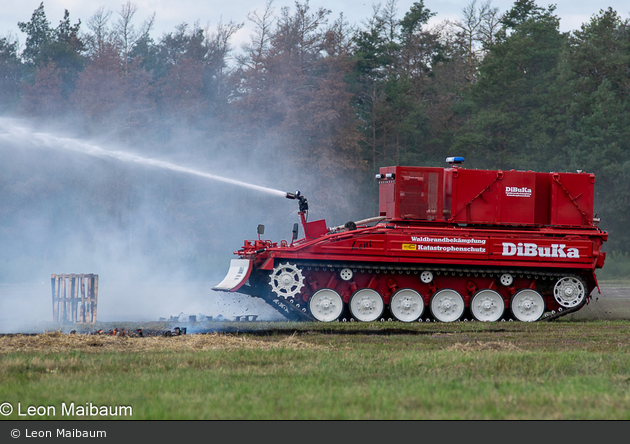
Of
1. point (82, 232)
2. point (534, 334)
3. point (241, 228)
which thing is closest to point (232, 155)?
point (241, 228)

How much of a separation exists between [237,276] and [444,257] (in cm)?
479

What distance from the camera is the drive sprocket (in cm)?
1689

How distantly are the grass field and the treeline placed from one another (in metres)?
30.2

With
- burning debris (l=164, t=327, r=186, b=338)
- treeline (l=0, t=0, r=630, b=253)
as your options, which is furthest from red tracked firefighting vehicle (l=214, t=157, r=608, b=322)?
treeline (l=0, t=0, r=630, b=253)

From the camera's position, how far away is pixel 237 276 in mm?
17109

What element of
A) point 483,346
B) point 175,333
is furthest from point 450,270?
point 175,333

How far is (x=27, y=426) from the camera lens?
682cm

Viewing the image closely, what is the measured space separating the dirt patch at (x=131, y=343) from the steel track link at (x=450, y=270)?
421 cm

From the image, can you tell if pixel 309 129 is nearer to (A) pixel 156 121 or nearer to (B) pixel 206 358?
(A) pixel 156 121

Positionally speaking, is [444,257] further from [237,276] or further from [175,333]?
[175,333]

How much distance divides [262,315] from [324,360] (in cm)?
910

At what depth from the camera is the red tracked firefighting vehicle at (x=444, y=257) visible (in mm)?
17141

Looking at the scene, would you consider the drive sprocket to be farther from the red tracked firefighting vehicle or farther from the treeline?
the treeline

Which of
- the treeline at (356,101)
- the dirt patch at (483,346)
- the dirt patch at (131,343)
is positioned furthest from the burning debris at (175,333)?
the treeline at (356,101)
